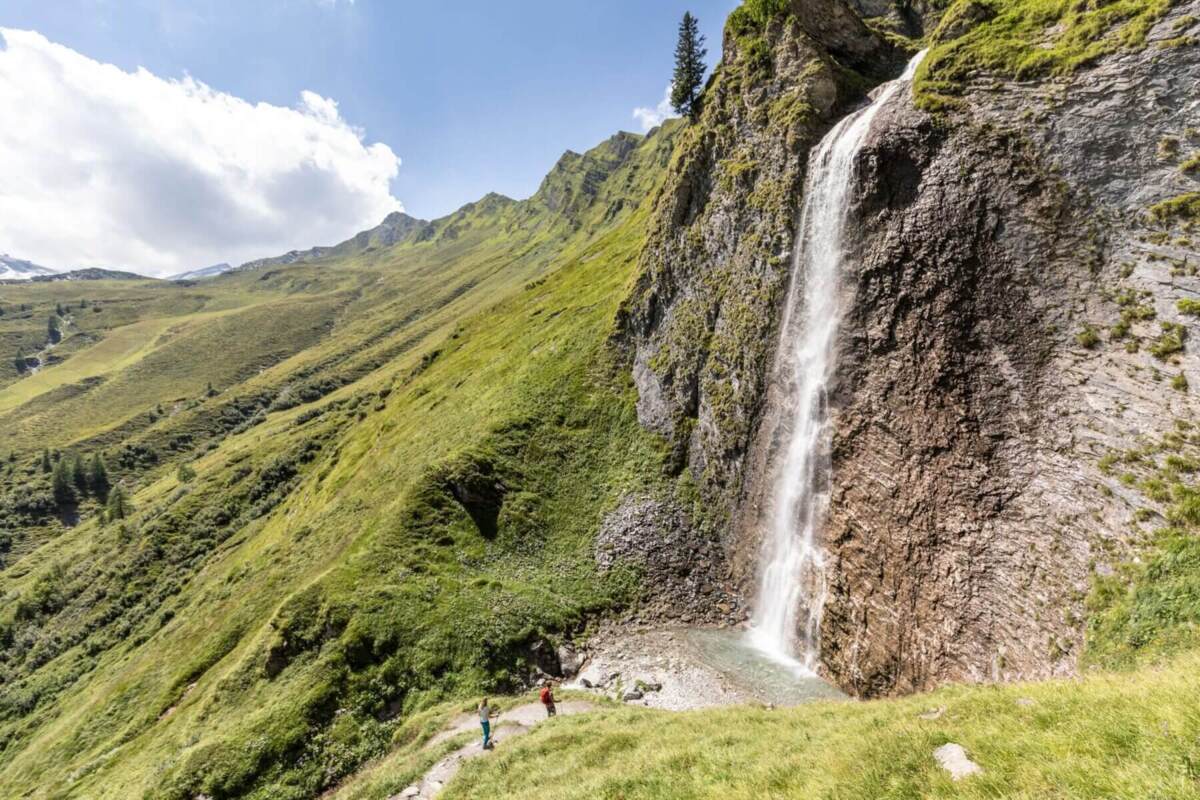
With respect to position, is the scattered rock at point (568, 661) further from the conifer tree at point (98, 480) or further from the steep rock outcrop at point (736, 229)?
the conifer tree at point (98, 480)

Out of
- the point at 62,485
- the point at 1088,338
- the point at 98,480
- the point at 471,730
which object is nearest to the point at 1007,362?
the point at 1088,338

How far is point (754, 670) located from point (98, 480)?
206278 mm

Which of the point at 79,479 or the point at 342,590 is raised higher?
the point at 342,590

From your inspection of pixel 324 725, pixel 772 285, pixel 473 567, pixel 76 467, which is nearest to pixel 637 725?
pixel 324 725

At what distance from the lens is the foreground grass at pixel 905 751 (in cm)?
723

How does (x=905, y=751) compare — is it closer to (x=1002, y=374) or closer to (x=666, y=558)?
(x=1002, y=374)

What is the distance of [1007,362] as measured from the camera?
25.0m

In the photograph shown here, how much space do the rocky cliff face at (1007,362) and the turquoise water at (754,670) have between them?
1.94 metres

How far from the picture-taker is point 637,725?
20719 millimetres

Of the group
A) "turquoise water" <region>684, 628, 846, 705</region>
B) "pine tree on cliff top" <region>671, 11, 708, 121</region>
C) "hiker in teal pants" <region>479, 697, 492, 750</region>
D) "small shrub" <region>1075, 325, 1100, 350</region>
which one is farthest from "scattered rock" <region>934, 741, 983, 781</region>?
"pine tree on cliff top" <region>671, 11, 708, 121</region>

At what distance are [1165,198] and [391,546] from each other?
1989 inches

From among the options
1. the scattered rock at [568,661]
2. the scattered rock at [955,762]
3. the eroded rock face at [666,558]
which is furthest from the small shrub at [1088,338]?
the scattered rock at [568,661]

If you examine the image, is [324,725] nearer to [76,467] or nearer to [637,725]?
[637,725]

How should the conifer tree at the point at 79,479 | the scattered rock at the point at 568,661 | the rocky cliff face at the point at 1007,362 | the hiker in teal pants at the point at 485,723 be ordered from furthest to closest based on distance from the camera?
the conifer tree at the point at 79,479, the scattered rock at the point at 568,661, the hiker in teal pants at the point at 485,723, the rocky cliff face at the point at 1007,362
